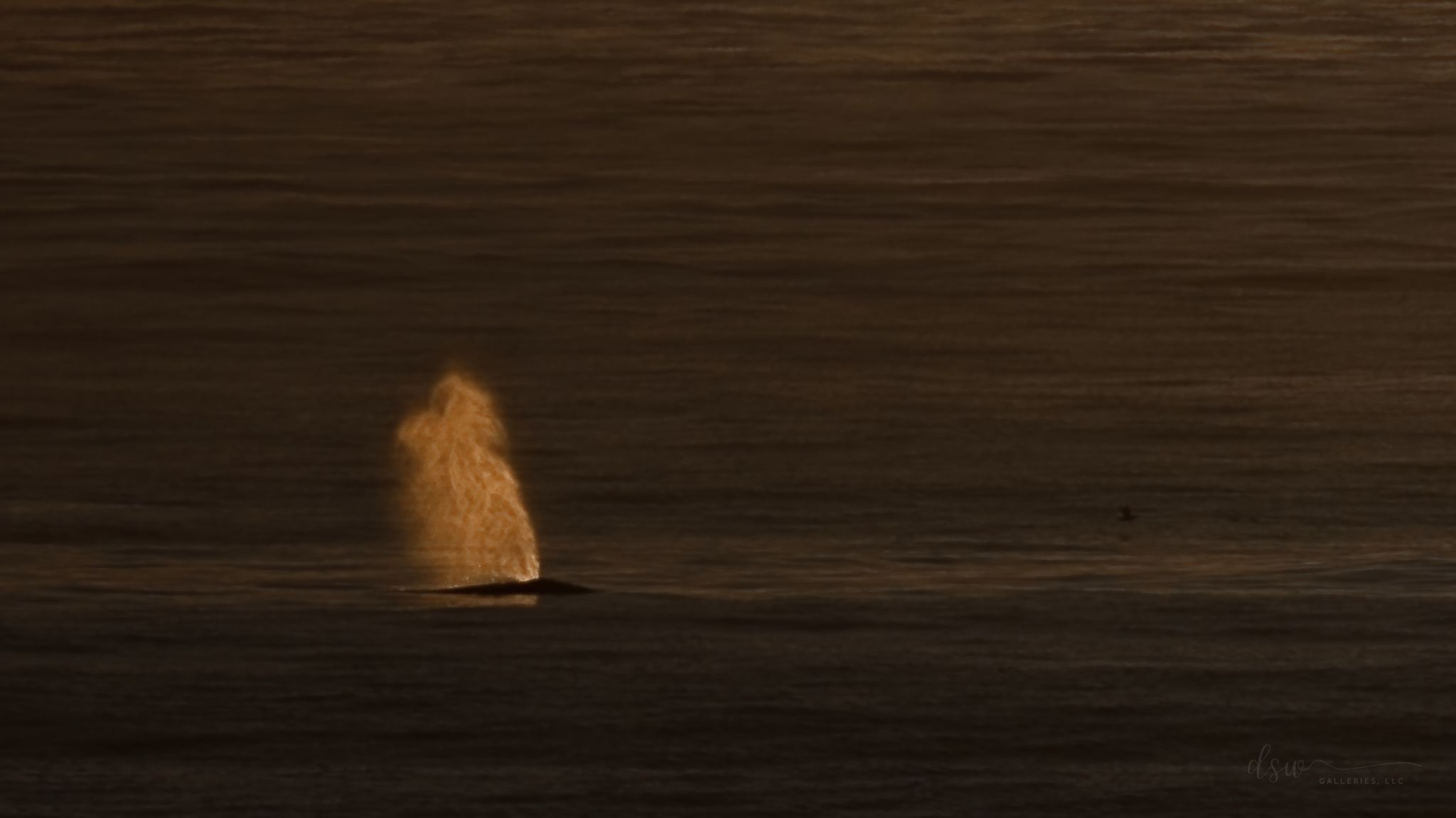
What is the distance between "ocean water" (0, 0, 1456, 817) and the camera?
1310cm

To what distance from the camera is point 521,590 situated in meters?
15.7

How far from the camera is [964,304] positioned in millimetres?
25891

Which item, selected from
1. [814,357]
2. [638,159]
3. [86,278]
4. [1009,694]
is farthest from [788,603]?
[638,159]

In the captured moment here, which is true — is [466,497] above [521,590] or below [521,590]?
above

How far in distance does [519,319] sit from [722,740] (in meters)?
12.6

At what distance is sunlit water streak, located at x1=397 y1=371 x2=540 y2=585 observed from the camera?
16.8m

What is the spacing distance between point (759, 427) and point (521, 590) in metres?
5.89

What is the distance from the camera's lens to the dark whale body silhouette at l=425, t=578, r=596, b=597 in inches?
618

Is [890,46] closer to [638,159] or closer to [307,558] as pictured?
[638,159]

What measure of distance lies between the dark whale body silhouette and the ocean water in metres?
0.25

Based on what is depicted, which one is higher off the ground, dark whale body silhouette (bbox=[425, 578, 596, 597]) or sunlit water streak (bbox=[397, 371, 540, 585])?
sunlit water streak (bbox=[397, 371, 540, 585])

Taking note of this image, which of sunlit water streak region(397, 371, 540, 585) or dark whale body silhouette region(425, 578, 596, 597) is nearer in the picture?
dark whale body silhouette region(425, 578, 596, 597)

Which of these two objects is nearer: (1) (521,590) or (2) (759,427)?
(1) (521,590)

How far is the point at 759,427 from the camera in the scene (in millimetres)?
21438
